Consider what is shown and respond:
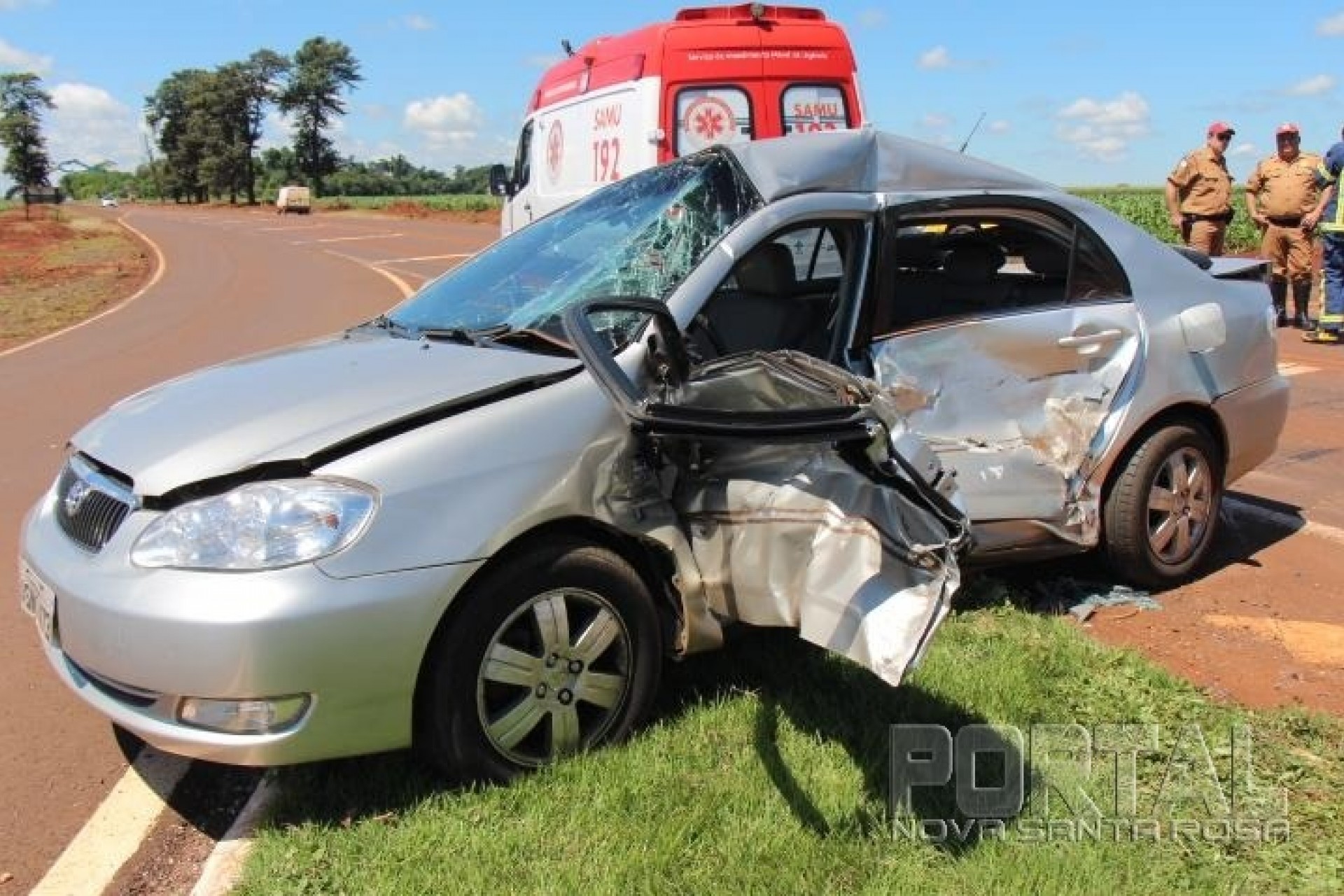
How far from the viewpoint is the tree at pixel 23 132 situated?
347 ft

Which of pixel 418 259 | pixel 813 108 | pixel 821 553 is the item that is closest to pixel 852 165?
pixel 821 553

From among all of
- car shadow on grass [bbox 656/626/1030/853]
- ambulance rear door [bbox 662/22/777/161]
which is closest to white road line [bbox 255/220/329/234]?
ambulance rear door [bbox 662/22/777/161]

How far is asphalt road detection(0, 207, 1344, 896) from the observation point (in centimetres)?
340

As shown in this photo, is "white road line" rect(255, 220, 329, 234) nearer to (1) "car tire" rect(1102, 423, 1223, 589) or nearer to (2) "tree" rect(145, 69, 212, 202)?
(1) "car tire" rect(1102, 423, 1223, 589)

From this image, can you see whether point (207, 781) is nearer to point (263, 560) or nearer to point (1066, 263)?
point (263, 560)

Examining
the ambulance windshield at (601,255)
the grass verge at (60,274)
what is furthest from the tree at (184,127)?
the ambulance windshield at (601,255)

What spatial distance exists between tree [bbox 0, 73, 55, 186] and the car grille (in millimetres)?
119899

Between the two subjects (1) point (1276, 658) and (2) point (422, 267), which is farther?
(2) point (422, 267)

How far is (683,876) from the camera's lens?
2686 millimetres

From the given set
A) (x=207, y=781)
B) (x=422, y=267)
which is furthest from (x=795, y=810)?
(x=422, y=267)

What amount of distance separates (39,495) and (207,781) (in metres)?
3.96

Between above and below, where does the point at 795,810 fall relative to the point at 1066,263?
below

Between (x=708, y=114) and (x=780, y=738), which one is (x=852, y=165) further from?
(x=708, y=114)

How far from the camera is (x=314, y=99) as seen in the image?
10894cm
